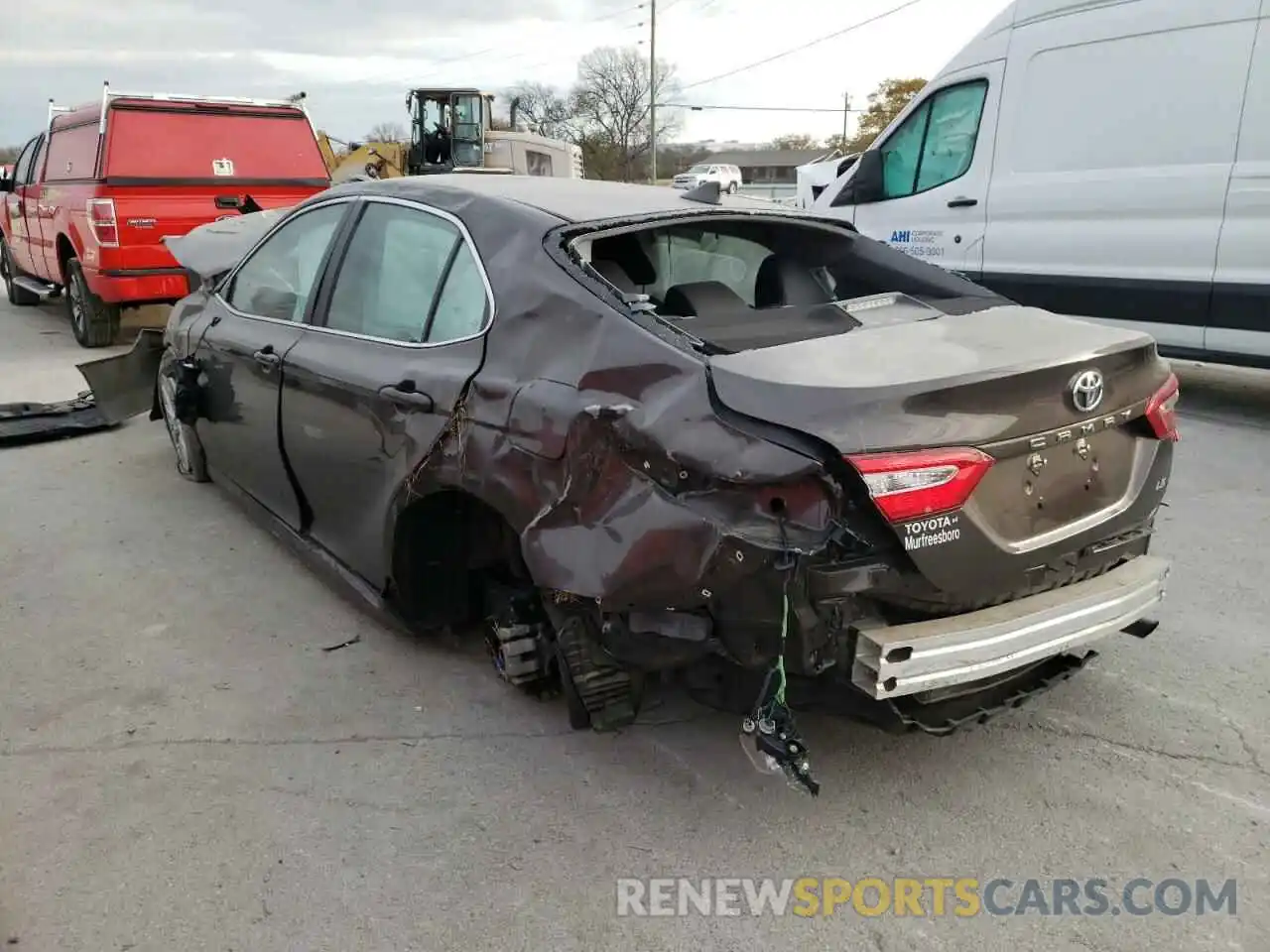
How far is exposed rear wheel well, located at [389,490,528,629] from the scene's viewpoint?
3098mm

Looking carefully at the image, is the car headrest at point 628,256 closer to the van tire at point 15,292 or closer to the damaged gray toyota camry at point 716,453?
the damaged gray toyota camry at point 716,453

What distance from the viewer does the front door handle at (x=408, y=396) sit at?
9.75 ft

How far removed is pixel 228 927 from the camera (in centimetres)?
226

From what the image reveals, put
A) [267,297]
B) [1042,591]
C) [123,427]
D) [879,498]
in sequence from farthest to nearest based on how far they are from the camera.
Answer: [123,427] < [267,297] < [1042,591] < [879,498]

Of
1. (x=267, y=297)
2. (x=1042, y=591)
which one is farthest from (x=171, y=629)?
(x=1042, y=591)

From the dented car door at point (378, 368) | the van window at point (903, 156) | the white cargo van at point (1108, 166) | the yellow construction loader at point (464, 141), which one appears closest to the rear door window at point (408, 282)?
the dented car door at point (378, 368)

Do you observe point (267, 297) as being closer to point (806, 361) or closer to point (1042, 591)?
point (806, 361)

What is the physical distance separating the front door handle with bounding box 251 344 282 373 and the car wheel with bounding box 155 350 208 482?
1090 mm

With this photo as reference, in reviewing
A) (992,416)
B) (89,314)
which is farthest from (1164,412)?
(89,314)

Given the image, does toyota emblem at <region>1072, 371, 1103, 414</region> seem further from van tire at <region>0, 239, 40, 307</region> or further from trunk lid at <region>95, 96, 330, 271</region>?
van tire at <region>0, 239, 40, 307</region>

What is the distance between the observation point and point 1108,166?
6.57m

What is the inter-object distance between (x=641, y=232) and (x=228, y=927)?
2.19 m

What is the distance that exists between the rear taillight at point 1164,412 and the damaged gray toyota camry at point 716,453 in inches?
0.4

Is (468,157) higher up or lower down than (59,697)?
higher up
